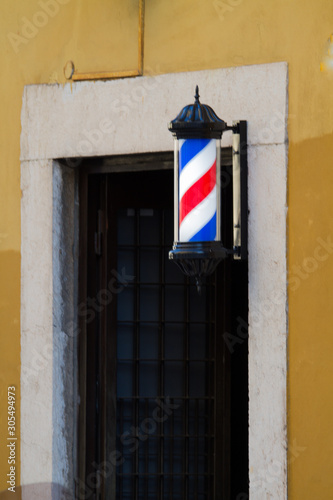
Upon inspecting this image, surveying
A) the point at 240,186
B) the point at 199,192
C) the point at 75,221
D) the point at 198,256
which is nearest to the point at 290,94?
the point at 240,186

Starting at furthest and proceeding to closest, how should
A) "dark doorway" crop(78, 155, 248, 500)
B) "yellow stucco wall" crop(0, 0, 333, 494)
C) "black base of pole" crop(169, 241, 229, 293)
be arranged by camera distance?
"dark doorway" crop(78, 155, 248, 500), "yellow stucco wall" crop(0, 0, 333, 494), "black base of pole" crop(169, 241, 229, 293)

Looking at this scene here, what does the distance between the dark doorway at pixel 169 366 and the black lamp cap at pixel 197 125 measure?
4.68ft

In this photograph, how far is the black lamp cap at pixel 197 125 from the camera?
3.64 m

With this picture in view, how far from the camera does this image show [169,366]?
A: 17.3 ft

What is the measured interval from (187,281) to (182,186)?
5.53 feet

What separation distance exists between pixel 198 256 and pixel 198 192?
0.89 feet

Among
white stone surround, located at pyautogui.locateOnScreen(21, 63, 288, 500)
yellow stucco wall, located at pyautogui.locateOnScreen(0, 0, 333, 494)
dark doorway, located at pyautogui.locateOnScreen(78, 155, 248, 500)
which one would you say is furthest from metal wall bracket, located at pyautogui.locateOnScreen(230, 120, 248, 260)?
dark doorway, located at pyautogui.locateOnScreen(78, 155, 248, 500)

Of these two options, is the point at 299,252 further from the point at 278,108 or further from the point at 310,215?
the point at 278,108

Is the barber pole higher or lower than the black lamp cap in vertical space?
lower

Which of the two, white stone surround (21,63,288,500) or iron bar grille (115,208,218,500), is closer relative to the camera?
white stone surround (21,63,288,500)

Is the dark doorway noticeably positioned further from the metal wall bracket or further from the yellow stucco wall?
the metal wall bracket

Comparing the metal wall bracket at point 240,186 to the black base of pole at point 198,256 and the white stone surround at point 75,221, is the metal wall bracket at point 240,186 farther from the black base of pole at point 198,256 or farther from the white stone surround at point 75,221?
the black base of pole at point 198,256

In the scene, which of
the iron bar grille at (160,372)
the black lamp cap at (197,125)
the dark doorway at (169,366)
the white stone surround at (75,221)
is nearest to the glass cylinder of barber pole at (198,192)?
the black lamp cap at (197,125)

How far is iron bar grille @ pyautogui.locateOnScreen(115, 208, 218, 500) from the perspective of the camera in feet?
17.1
